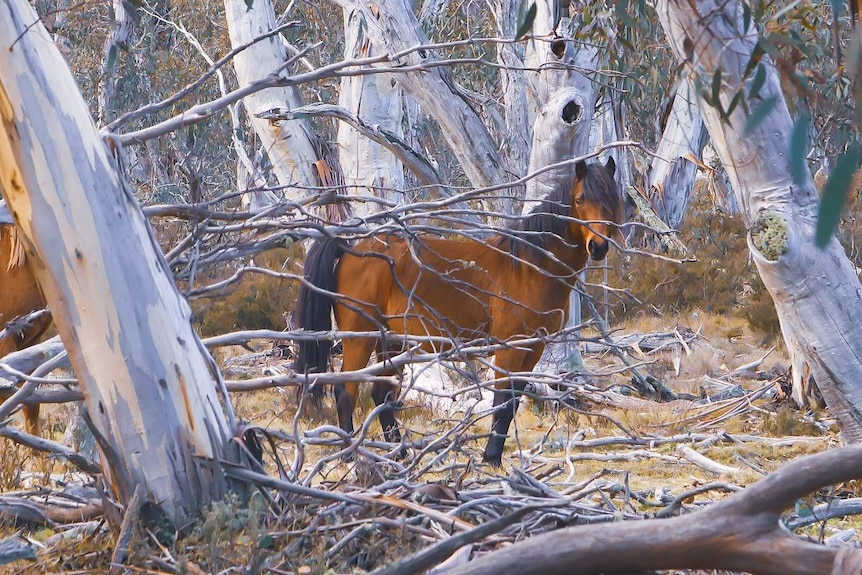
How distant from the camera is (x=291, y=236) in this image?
4051mm

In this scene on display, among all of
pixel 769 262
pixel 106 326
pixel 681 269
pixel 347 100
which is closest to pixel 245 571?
pixel 106 326

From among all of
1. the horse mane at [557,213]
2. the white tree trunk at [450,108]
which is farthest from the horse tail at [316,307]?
the white tree trunk at [450,108]

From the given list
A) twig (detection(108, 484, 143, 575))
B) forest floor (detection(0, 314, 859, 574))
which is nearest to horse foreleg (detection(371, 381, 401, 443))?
forest floor (detection(0, 314, 859, 574))

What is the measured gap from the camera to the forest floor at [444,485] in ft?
10.00

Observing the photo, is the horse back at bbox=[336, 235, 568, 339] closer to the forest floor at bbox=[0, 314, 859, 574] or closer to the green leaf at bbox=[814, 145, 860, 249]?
the forest floor at bbox=[0, 314, 859, 574]

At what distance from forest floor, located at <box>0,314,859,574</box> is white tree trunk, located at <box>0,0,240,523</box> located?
211 millimetres

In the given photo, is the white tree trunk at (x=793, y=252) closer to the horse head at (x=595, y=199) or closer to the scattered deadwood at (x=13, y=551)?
the horse head at (x=595, y=199)

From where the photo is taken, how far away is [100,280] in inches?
122

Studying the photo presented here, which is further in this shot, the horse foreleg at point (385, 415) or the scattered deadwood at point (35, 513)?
the horse foreleg at point (385, 415)

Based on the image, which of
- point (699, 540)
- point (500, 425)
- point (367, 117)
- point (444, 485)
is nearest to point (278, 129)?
point (367, 117)

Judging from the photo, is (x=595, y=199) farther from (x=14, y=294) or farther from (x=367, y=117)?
(x=367, y=117)

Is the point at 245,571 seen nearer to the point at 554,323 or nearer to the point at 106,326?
the point at 106,326

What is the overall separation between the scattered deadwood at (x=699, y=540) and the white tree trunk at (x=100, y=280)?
4.16ft

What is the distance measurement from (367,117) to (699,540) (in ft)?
29.0
